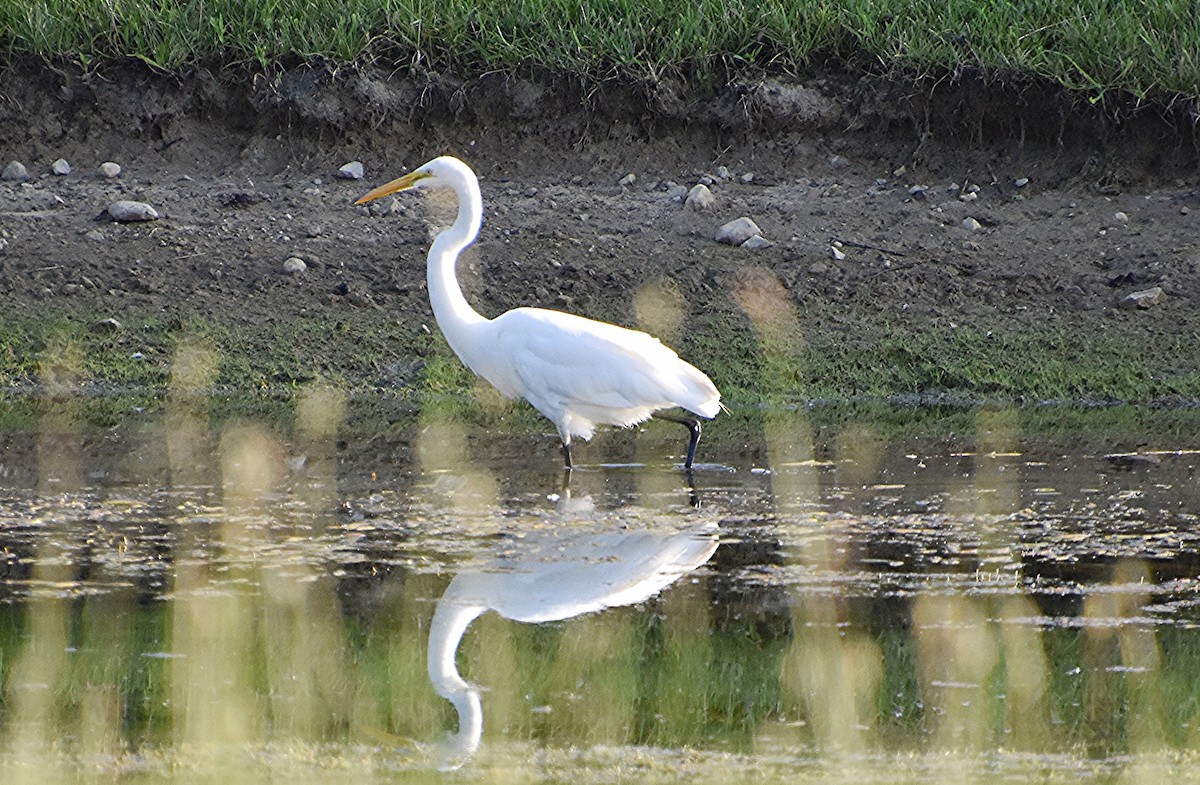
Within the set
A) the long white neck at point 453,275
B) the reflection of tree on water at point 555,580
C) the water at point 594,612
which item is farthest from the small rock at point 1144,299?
the reflection of tree on water at point 555,580

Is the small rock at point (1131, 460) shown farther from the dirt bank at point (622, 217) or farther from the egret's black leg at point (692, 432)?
the egret's black leg at point (692, 432)

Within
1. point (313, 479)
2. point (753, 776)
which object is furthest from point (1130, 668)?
point (313, 479)

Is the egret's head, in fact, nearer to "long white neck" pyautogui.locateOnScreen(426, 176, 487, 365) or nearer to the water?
"long white neck" pyautogui.locateOnScreen(426, 176, 487, 365)

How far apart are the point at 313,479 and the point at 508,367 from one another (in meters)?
1.04

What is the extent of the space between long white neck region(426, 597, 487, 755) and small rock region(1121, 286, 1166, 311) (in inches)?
189

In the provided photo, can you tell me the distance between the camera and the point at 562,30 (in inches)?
386

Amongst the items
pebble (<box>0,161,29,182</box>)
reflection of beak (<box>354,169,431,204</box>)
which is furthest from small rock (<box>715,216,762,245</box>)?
pebble (<box>0,161,29,182</box>)

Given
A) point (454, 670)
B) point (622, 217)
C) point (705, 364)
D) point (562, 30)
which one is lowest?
point (454, 670)

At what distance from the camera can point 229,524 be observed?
18.2ft

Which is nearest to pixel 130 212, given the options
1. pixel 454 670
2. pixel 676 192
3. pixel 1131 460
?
pixel 676 192

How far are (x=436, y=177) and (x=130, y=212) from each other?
2323mm

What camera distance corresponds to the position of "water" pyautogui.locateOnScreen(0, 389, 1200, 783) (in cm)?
369

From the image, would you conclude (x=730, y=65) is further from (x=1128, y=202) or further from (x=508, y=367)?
(x=508, y=367)

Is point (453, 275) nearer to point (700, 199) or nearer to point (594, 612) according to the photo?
point (700, 199)
